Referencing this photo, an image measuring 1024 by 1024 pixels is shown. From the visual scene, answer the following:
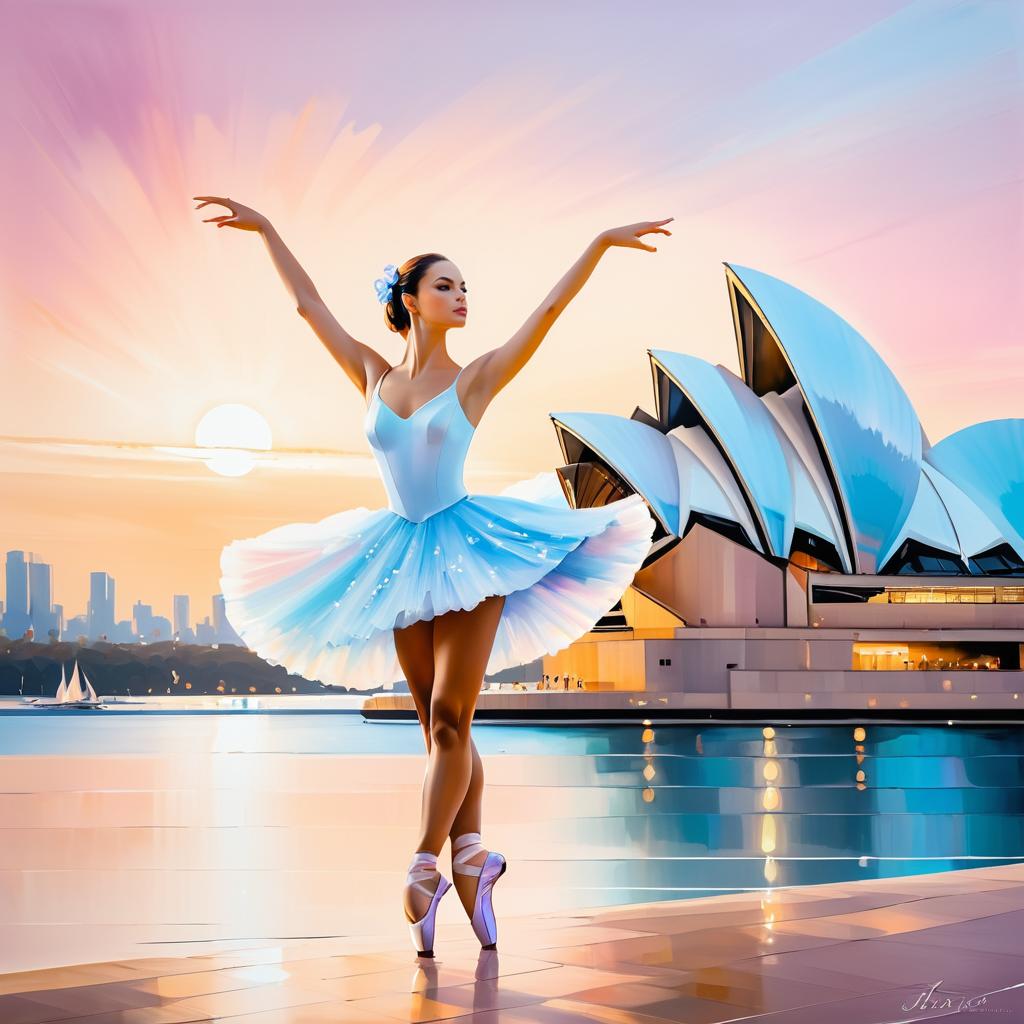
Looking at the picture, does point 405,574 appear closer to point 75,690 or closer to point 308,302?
point 308,302

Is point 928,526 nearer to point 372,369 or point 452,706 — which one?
point 372,369

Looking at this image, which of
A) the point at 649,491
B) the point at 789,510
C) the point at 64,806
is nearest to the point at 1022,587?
the point at 789,510

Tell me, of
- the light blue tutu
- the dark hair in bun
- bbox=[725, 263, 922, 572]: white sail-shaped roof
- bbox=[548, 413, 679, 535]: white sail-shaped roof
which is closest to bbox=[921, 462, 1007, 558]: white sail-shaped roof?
bbox=[725, 263, 922, 572]: white sail-shaped roof

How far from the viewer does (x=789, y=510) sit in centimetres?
3725

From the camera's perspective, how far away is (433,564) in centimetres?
340

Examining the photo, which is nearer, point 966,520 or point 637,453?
point 637,453

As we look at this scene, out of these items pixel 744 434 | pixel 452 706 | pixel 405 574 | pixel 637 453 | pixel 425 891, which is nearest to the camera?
pixel 425 891

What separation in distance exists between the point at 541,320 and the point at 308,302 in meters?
0.76

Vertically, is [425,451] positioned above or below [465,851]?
above

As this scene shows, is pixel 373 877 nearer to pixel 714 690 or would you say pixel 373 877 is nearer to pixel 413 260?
pixel 413 260

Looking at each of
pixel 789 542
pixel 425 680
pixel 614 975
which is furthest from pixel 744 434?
pixel 614 975

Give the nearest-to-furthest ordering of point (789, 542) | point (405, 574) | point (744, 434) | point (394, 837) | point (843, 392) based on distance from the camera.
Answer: point (405, 574)
point (394, 837)
point (843, 392)
point (744, 434)
point (789, 542)

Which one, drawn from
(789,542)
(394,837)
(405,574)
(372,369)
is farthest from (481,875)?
(789,542)

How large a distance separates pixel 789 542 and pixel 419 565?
35.4 m
